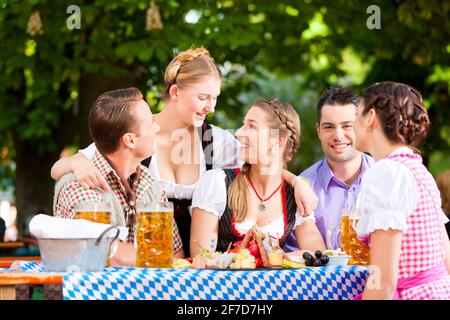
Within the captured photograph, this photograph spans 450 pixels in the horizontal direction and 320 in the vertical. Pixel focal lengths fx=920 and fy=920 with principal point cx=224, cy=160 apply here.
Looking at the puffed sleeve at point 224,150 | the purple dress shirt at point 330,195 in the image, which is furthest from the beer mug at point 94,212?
the purple dress shirt at point 330,195

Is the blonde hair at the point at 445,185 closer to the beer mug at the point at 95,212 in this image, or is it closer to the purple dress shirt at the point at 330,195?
the purple dress shirt at the point at 330,195

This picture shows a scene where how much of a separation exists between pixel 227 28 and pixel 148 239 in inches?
197

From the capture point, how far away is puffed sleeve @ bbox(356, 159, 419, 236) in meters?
2.98

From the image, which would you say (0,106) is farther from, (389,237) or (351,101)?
(389,237)

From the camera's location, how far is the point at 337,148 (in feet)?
15.5

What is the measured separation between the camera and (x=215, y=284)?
3.16 metres

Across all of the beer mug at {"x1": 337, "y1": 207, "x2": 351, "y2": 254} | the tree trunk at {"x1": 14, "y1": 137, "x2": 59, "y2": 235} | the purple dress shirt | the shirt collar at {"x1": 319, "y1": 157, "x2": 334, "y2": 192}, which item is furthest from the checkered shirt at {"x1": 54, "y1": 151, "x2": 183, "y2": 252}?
the tree trunk at {"x1": 14, "y1": 137, "x2": 59, "y2": 235}

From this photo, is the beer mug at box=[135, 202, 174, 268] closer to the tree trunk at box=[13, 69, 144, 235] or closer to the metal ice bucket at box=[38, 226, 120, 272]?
the metal ice bucket at box=[38, 226, 120, 272]

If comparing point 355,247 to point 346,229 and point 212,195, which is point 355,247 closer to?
point 346,229

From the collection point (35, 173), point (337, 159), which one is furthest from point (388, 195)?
Result: point (35, 173)

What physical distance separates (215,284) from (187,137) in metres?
1.59

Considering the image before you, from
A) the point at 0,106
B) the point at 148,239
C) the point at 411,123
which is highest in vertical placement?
the point at 0,106
